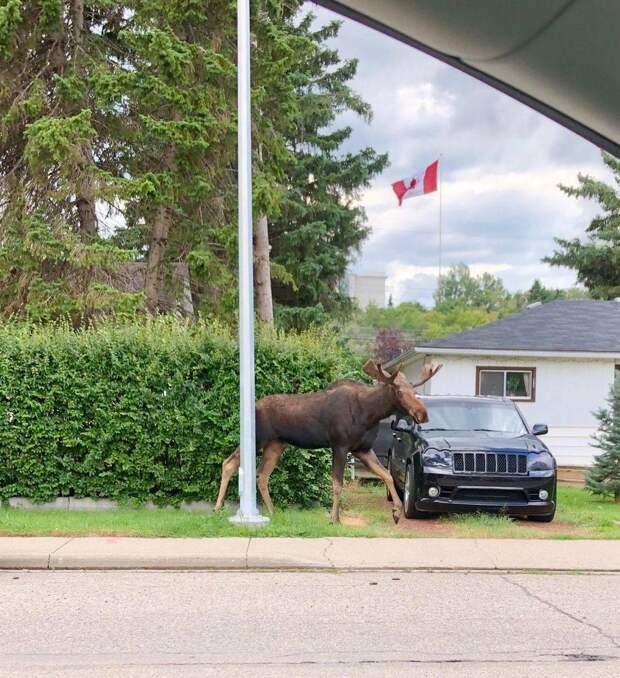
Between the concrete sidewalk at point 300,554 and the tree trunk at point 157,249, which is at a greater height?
the tree trunk at point 157,249

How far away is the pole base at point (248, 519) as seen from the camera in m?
9.84

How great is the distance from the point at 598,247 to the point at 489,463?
105 ft

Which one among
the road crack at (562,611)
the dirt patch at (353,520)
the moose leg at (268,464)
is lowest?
the dirt patch at (353,520)

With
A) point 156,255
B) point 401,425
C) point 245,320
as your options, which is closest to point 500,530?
point 401,425

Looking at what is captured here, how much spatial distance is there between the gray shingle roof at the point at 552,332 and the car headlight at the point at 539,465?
9.59 metres

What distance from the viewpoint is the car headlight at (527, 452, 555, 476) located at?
10.4 meters

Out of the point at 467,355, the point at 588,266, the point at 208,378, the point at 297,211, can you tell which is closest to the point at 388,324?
the point at 588,266

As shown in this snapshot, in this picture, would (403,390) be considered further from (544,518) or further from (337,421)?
(544,518)

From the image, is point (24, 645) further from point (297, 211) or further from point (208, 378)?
point (297, 211)

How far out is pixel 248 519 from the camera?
992 centimetres

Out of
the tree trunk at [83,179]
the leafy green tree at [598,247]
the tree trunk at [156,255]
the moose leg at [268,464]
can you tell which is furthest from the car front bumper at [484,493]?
the leafy green tree at [598,247]

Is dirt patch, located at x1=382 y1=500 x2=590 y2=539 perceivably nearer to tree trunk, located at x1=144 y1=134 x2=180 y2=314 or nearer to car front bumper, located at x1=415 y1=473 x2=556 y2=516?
car front bumper, located at x1=415 y1=473 x2=556 y2=516

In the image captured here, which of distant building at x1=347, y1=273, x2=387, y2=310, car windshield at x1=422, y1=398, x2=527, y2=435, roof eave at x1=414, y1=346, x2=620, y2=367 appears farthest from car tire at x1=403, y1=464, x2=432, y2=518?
distant building at x1=347, y1=273, x2=387, y2=310

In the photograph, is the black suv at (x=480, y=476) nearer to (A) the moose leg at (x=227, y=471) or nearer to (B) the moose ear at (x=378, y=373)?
(B) the moose ear at (x=378, y=373)
